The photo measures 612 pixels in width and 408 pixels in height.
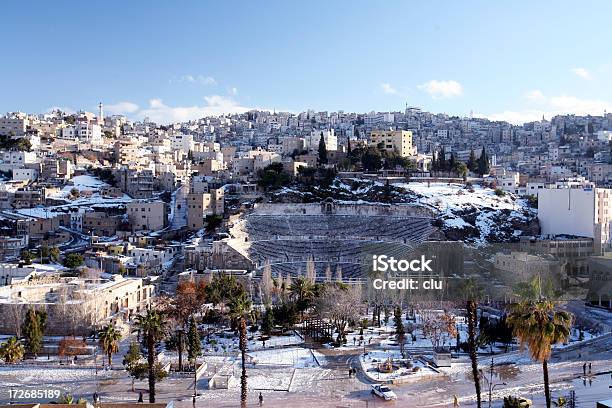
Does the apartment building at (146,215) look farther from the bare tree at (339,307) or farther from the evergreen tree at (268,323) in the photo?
the evergreen tree at (268,323)

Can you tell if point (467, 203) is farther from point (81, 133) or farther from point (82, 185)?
point (81, 133)

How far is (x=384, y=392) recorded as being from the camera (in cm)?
2391

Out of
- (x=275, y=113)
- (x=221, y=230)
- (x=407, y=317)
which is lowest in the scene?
(x=407, y=317)

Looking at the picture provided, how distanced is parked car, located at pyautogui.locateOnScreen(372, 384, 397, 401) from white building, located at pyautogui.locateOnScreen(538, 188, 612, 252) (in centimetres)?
2769

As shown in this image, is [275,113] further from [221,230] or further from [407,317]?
[407,317]

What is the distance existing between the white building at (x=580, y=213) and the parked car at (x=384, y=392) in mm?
27690

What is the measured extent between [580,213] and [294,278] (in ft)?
74.1

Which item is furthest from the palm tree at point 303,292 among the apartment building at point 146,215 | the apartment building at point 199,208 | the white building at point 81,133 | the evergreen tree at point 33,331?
the white building at point 81,133

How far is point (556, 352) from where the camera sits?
29.8 metres

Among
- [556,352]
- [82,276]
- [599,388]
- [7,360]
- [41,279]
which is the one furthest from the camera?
[82,276]

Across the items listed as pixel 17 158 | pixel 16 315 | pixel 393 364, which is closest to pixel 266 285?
pixel 16 315

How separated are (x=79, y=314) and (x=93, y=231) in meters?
24.1

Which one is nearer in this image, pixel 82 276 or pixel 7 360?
pixel 7 360

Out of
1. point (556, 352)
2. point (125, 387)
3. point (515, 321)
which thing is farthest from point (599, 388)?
point (125, 387)
